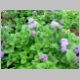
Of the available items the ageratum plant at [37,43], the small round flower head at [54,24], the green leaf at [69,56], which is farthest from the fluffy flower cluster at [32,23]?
the green leaf at [69,56]

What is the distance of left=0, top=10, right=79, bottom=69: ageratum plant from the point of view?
2457mm

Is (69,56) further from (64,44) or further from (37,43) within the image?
(37,43)

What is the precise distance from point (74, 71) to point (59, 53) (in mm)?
236

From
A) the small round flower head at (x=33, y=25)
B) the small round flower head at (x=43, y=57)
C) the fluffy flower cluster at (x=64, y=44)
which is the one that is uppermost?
the small round flower head at (x=33, y=25)

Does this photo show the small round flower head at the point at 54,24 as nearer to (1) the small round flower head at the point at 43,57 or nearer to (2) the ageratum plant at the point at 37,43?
(2) the ageratum plant at the point at 37,43

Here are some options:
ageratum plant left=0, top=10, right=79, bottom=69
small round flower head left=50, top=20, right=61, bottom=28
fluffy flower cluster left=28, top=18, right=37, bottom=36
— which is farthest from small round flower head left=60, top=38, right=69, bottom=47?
fluffy flower cluster left=28, top=18, right=37, bottom=36

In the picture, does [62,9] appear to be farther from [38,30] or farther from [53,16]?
[38,30]

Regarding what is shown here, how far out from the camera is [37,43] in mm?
2492

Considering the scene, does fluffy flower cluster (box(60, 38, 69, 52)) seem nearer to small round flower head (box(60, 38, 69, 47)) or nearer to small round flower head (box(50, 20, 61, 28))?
small round flower head (box(60, 38, 69, 47))

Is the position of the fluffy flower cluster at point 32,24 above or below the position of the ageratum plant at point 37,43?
above

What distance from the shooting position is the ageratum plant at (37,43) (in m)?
2.46

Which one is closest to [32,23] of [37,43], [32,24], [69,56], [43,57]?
[32,24]

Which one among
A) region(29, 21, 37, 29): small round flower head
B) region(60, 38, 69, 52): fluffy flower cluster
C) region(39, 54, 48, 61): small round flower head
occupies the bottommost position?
region(39, 54, 48, 61): small round flower head

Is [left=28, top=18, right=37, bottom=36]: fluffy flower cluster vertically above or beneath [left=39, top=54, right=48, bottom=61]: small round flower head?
above
